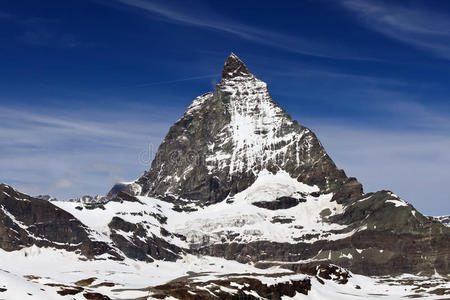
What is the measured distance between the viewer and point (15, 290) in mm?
199250

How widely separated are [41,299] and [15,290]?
7.14 metres

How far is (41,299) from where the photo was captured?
19875 centimetres
